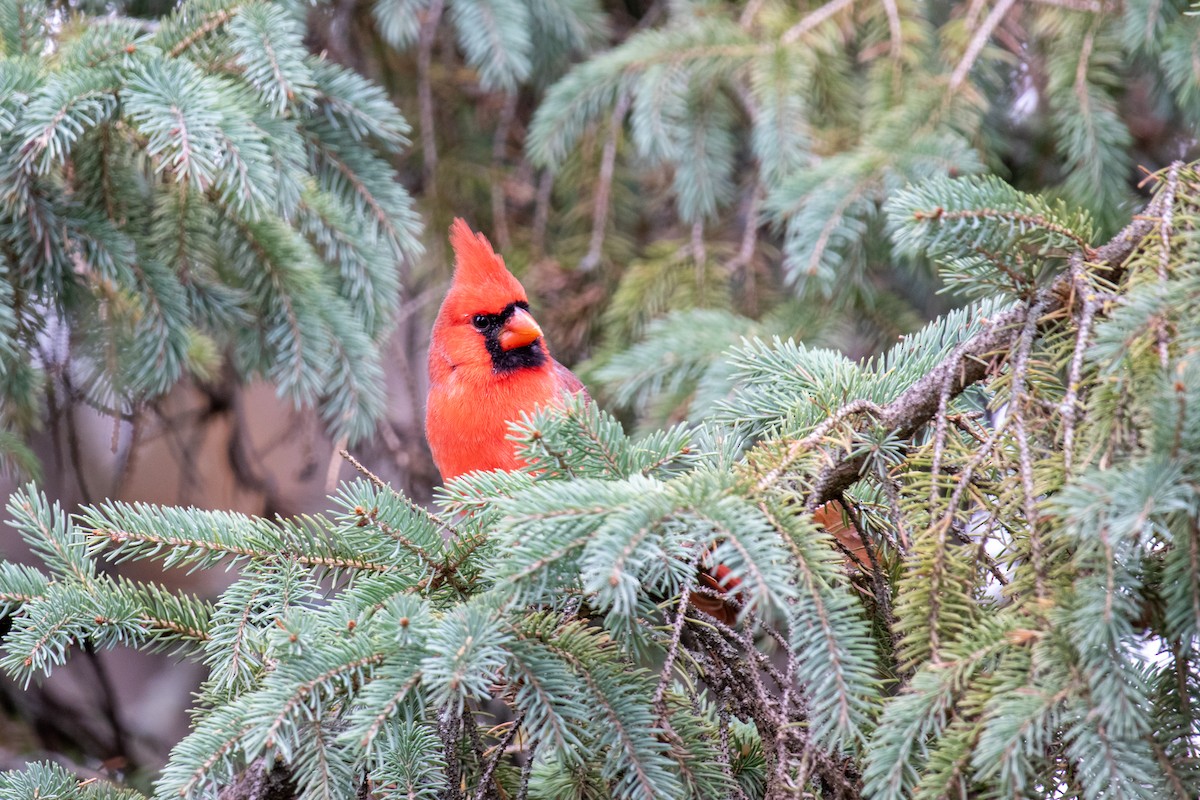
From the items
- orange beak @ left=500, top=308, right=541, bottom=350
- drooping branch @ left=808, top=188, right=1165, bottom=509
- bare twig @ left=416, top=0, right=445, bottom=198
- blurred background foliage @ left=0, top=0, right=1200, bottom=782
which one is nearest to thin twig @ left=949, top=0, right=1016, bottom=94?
blurred background foliage @ left=0, top=0, right=1200, bottom=782

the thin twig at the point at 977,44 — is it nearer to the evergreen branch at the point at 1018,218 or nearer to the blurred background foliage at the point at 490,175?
the blurred background foliage at the point at 490,175

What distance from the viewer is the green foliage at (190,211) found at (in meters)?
1.83

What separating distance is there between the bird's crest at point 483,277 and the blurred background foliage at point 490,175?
22 centimetres

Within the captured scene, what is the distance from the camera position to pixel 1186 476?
953 mm

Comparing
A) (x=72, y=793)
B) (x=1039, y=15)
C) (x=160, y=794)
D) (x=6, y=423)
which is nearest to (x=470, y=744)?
(x=160, y=794)

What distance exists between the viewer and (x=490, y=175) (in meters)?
3.41

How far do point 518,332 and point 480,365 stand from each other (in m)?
0.13

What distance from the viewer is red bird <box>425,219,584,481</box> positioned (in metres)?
2.38

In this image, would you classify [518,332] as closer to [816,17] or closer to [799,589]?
[816,17]

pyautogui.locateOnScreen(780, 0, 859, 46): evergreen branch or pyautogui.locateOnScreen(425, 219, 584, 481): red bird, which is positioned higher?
pyautogui.locateOnScreen(780, 0, 859, 46): evergreen branch

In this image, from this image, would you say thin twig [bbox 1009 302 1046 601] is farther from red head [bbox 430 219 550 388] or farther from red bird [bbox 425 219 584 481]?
red head [bbox 430 219 550 388]

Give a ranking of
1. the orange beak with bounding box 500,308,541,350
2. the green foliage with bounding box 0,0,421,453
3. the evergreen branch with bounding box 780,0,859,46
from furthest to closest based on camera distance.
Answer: the evergreen branch with bounding box 780,0,859,46, the orange beak with bounding box 500,308,541,350, the green foliage with bounding box 0,0,421,453

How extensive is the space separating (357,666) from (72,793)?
21.4 inches

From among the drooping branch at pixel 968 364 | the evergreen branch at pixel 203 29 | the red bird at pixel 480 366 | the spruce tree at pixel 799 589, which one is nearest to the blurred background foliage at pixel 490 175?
the evergreen branch at pixel 203 29
